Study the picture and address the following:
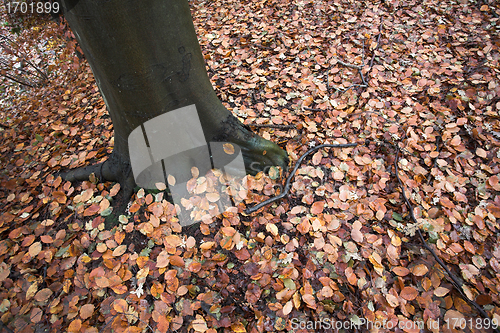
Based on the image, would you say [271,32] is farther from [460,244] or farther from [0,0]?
[0,0]

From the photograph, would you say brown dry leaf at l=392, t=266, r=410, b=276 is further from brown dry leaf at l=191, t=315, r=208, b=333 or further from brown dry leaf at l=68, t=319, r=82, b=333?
brown dry leaf at l=68, t=319, r=82, b=333

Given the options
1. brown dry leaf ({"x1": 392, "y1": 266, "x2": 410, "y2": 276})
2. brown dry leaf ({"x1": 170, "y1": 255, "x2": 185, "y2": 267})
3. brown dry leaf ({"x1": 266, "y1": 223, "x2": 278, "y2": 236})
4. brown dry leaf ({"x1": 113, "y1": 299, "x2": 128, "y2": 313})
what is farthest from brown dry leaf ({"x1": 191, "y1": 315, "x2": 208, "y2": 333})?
brown dry leaf ({"x1": 392, "y1": 266, "x2": 410, "y2": 276})

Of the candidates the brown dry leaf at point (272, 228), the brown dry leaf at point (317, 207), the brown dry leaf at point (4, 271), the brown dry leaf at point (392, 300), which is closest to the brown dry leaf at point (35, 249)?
the brown dry leaf at point (4, 271)

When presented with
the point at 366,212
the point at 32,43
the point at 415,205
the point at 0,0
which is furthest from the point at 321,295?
the point at 0,0

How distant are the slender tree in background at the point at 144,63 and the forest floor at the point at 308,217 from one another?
61 cm

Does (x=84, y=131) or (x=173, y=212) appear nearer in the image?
(x=173, y=212)

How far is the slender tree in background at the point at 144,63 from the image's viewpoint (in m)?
1.23

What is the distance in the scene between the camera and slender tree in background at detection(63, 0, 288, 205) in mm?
1232

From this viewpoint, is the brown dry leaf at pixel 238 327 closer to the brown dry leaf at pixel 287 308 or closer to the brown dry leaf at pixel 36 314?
the brown dry leaf at pixel 287 308

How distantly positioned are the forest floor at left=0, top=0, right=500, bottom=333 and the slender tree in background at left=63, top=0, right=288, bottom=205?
1.99 feet

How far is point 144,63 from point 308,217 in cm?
154

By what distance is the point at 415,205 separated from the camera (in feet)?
6.16

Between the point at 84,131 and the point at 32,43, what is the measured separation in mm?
3943

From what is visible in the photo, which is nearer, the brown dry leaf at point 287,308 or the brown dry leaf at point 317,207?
the brown dry leaf at point 287,308
